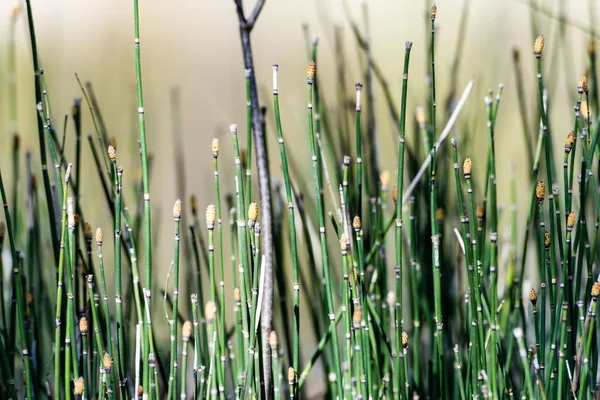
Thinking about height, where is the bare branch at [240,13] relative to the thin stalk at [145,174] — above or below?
above

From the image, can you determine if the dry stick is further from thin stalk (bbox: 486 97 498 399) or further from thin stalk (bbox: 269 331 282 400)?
thin stalk (bbox: 486 97 498 399)

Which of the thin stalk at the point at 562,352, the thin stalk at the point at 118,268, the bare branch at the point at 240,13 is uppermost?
the bare branch at the point at 240,13

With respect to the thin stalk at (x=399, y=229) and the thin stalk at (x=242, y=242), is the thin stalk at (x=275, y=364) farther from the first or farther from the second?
the thin stalk at (x=399, y=229)

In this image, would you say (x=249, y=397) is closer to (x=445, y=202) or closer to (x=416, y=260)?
(x=416, y=260)

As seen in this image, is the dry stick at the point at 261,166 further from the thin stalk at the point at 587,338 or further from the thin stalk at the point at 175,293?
the thin stalk at the point at 587,338

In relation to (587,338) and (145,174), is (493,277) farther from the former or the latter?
(145,174)

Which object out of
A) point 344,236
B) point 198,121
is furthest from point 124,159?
point 344,236

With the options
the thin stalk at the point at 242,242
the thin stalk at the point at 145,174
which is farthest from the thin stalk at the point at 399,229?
the thin stalk at the point at 145,174

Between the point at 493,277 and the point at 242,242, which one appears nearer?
the point at 242,242

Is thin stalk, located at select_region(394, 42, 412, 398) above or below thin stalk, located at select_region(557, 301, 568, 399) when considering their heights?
above

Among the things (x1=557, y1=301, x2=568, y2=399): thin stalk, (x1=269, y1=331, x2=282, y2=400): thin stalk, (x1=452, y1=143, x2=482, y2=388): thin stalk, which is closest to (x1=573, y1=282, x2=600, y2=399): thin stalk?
(x1=557, y1=301, x2=568, y2=399): thin stalk

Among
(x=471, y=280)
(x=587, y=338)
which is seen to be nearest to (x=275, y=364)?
(x=471, y=280)
